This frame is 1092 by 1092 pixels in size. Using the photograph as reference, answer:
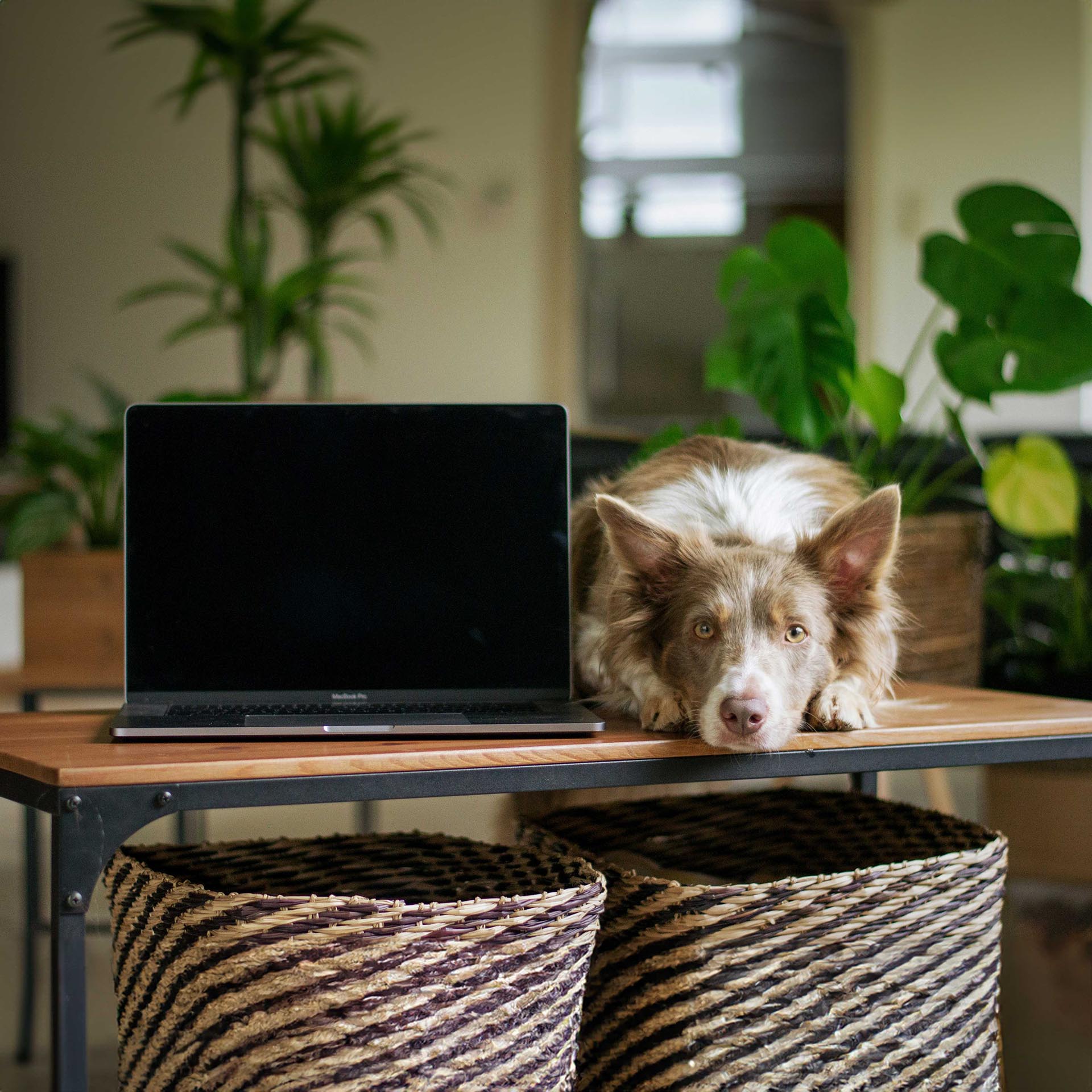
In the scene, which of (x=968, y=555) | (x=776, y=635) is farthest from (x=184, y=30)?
(x=776, y=635)

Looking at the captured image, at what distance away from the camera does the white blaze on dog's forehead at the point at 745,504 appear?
4.52 feet

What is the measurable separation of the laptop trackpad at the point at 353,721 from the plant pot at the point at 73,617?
1089mm

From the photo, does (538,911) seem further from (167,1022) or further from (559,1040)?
(167,1022)

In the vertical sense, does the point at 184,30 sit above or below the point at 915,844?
above

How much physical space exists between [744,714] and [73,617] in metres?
1.46

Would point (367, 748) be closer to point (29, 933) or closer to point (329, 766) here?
point (329, 766)

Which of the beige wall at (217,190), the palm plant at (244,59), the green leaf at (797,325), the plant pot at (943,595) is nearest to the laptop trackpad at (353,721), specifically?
the green leaf at (797,325)

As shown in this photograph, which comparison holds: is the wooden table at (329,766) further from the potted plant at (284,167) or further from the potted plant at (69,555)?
the potted plant at (284,167)

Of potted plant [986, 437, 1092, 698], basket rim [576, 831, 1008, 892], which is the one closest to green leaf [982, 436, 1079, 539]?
potted plant [986, 437, 1092, 698]

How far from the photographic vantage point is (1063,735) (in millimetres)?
1252

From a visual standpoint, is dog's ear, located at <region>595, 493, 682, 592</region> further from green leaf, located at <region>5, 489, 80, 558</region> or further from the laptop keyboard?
green leaf, located at <region>5, 489, 80, 558</region>

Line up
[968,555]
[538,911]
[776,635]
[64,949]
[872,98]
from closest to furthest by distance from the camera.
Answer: [64,949]
[538,911]
[776,635]
[968,555]
[872,98]

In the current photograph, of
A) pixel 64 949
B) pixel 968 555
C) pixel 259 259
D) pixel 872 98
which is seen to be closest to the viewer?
pixel 64 949

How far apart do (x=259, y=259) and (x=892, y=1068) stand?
240 centimetres
